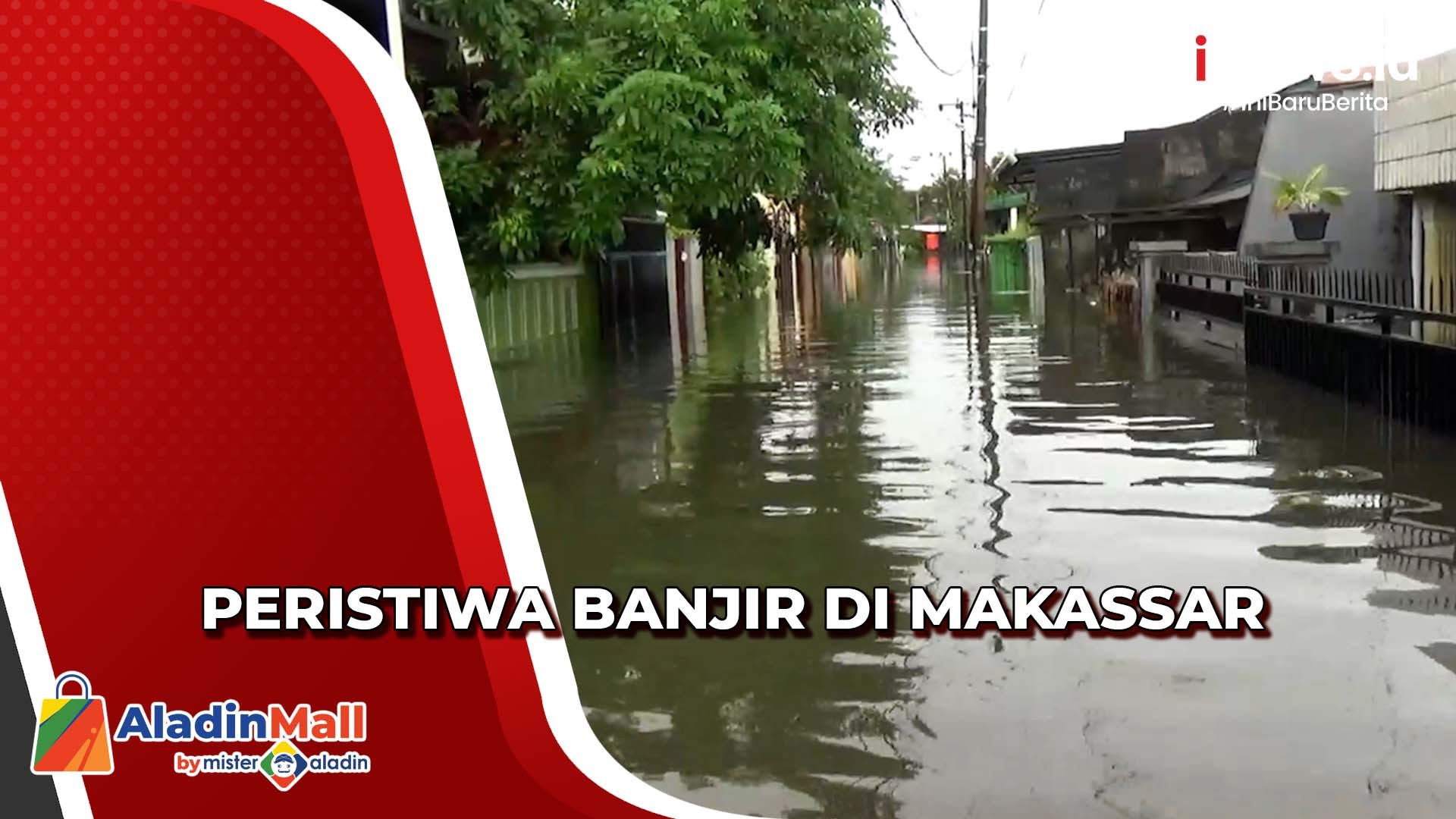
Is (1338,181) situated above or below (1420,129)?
below

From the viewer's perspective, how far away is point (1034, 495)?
21.6 feet

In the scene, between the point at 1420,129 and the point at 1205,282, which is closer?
the point at 1420,129

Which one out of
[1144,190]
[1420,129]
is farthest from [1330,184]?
[1144,190]

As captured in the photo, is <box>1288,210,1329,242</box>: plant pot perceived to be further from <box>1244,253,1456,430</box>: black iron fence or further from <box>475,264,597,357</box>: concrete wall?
<box>475,264,597,357</box>: concrete wall

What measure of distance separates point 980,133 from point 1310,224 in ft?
29.5

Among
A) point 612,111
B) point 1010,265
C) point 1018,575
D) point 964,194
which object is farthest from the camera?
point 964,194

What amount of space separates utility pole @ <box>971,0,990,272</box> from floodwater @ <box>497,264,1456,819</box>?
12.0m

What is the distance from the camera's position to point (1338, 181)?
1880 cm

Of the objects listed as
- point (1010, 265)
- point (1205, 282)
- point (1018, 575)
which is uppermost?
point (1010, 265)

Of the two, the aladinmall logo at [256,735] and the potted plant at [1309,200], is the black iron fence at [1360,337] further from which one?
the aladinmall logo at [256,735]

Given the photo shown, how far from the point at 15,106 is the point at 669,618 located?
209 cm

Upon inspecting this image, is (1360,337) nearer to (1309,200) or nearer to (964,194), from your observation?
(1309,200)

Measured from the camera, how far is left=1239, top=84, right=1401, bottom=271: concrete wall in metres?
17.9

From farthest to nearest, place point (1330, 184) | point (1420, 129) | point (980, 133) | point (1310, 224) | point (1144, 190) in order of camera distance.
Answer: point (1144, 190)
point (980, 133)
point (1330, 184)
point (1310, 224)
point (1420, 129)
